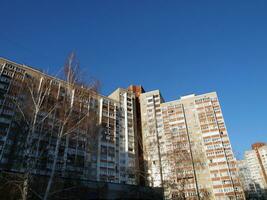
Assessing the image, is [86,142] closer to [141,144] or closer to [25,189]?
[141,144]

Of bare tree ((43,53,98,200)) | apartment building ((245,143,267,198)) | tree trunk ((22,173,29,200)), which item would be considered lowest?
tree trunk ((22,173,29,200))

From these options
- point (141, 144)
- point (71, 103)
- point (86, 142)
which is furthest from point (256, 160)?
point (71, 103)

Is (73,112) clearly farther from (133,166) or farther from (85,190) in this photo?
(133,166)

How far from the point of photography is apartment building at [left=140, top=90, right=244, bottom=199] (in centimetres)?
6538

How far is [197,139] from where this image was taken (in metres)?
76.6

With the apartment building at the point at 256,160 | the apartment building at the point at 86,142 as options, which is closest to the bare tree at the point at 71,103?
the apartment building at the point at 86,142

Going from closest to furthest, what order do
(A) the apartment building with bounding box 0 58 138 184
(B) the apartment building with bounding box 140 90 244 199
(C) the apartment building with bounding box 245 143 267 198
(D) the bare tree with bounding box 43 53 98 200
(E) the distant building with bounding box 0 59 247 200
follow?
(D) the bare tree with bounding box 43 53 98 200 < (A) the apartment building with bounding box 0 58 138 184 < (E) the distant building with bounding box 0 59 247 200 < (B) the apartment building with bounding box 140 90 244 199 < (C) the apartment building with bounding box 245 143 267 198

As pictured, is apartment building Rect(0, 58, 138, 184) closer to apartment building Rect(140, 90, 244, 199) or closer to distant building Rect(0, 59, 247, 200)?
distant building Rect(0, 59, 247, 200)

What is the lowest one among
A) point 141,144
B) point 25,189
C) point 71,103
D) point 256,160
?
point 25,189

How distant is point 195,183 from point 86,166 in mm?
34284

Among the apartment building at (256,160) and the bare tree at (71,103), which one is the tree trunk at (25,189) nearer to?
the bare tree at (71,103)

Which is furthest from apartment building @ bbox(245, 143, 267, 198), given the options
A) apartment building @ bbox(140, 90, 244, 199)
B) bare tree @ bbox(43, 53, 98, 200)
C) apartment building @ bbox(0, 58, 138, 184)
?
bare tree @ bbox(43, 53, 98, 200)

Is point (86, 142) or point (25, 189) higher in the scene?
point (86, 142)

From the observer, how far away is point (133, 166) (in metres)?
67.0
